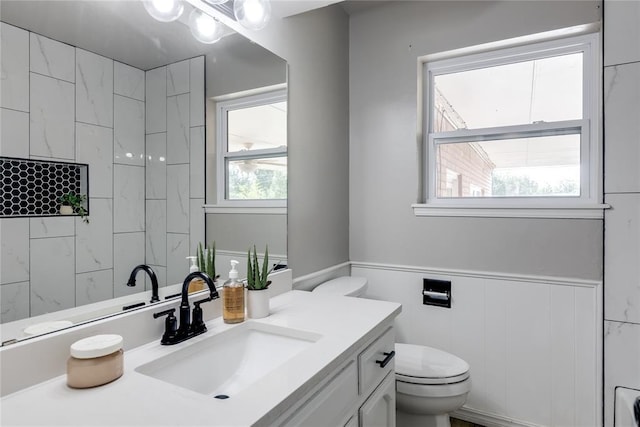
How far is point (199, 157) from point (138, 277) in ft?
1.52

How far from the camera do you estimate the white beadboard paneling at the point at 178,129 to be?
1.20 metres

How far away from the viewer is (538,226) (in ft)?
6.29

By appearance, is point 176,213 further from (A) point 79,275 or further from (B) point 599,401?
(B) point 599,401

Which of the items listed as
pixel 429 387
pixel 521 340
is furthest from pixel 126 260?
pixel 521 340

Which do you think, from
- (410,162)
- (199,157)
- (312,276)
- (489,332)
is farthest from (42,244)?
(489,332)

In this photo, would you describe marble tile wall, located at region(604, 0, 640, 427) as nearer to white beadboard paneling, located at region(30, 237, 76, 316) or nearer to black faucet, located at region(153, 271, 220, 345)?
black faucet, located at region(153, 271, 220, 345)

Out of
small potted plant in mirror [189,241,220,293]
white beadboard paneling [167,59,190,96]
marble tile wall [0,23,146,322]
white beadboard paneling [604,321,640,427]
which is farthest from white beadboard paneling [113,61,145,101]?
white beadboard paneling [604,321,640,427]

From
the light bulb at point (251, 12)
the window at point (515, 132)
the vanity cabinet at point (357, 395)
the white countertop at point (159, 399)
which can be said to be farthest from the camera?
the window at point (515, 132)

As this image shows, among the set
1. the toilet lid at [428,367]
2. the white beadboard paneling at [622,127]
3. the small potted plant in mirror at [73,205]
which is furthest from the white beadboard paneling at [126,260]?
the white beadboard paneling at [622,127]

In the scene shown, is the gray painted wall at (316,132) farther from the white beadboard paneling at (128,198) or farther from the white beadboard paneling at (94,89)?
the white beadboard paneling at (128,198)

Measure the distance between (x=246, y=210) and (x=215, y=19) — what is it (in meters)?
0.75

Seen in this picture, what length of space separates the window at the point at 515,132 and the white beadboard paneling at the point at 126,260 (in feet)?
5.20

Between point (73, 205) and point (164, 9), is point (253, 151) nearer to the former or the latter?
point (164, 9)

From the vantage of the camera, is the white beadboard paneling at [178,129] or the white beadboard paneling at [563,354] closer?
the white beadboard paneling at [178,129]
